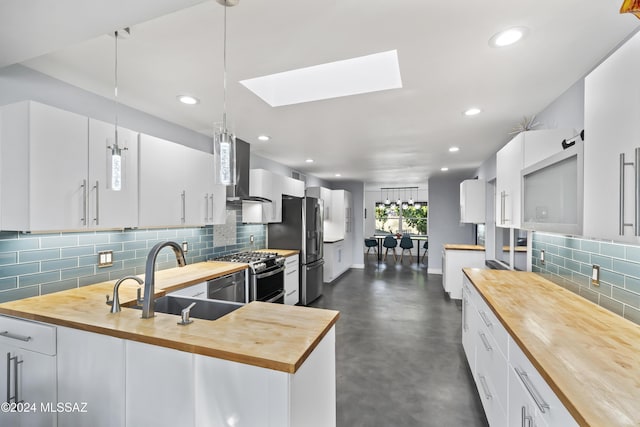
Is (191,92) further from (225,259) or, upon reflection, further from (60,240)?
(225,259)

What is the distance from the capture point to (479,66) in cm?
188

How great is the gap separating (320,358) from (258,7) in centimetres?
168

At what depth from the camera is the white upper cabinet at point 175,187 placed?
2471 mm

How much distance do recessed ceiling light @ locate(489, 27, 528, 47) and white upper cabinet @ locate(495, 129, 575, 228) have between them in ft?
2.61

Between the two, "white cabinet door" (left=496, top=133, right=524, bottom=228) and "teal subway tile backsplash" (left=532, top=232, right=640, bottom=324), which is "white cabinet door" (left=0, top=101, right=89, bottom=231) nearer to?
"white cabinet door" (left=496, top=133, right=524, bottom=228)

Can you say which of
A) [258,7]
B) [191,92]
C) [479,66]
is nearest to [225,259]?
[191,92]

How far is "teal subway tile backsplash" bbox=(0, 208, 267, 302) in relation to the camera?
1.91 meters

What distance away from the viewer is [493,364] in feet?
5.84

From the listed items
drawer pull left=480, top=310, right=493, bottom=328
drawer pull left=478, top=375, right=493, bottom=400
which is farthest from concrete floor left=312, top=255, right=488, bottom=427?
drawer pull left=480, top=310, right=493, bottom=328

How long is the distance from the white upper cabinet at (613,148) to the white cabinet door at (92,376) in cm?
214

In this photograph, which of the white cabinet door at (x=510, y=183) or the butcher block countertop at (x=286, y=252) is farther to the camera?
the butcher block countertop at (x=286, y=252)

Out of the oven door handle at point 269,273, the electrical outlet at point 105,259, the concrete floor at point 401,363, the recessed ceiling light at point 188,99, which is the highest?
the recessed ceiling light at point 188,99

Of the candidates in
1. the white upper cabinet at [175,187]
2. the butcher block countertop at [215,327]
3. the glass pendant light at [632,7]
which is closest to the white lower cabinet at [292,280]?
the white upper cabinet at [175,187]

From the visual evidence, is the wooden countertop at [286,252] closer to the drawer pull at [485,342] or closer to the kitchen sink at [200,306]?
the kitchen sink at [200,306]
